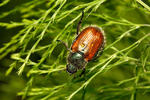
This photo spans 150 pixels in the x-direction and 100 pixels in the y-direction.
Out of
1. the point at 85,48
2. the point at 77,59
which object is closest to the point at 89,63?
the point at 77,59

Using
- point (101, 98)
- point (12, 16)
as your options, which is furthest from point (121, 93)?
point (12, 16)

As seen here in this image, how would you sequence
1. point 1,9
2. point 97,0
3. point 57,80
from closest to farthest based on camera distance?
point 97,0 → point 57,80 → point 1,9

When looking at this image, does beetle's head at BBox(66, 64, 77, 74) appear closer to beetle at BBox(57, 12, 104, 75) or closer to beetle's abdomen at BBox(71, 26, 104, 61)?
beetle at BBox(57, 12, 104, 75)

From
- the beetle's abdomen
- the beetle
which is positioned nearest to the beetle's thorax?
the beetle

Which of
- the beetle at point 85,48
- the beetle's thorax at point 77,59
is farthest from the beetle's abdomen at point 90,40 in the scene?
the beetle's thorax at point 77,59

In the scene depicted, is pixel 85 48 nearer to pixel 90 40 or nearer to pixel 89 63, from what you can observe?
pixel 90 40

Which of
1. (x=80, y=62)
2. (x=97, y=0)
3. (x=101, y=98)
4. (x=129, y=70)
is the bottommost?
(x=129, y=70)

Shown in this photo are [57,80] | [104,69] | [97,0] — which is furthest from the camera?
[57,80]

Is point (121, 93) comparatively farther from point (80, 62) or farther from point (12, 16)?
point (12, 16)
